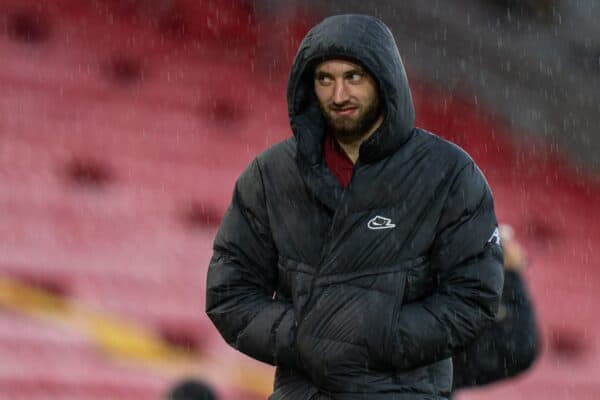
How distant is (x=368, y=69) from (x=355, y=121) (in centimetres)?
11

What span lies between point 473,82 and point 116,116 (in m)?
1.88

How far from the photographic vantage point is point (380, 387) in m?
2.48

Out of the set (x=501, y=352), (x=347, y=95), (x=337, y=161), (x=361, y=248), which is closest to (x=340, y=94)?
(x=347, y=95)

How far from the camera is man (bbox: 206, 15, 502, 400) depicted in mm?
2477

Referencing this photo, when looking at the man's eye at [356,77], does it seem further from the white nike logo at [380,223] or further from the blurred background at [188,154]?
the blurred background at [188,154]

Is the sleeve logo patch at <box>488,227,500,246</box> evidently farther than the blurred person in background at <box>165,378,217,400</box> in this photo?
No

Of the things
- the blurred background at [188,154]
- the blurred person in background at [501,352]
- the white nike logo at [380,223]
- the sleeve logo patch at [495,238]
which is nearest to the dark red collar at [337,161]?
the white nike logo at [380,223]

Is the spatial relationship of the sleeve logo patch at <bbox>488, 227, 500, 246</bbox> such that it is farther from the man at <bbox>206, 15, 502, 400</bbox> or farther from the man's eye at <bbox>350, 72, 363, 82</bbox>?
the man's eye at <bbox>350, 72, 363, 82</bbox>

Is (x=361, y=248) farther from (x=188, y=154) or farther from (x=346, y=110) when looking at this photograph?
(x=188, y=154)

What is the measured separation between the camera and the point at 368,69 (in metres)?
2.50

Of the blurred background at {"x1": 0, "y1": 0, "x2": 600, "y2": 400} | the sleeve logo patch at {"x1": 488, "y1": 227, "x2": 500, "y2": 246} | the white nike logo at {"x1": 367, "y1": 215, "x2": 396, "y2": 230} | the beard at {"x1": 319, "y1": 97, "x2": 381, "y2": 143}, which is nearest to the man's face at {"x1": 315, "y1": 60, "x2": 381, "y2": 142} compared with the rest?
the beard at {"x1": 319, "y1": 97, "x2": 381, "y2": 143}

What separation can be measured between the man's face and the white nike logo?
0.18 meters

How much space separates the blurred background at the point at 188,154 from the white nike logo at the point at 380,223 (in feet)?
9.38

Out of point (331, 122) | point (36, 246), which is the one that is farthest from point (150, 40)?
Answer: point (331, 122)
